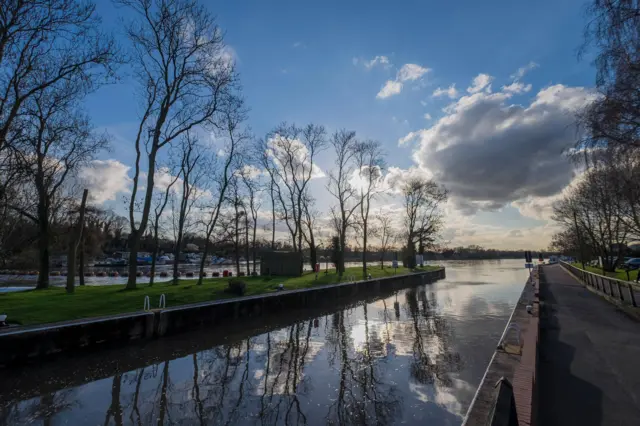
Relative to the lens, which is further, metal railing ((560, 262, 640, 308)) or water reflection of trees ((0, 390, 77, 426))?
metal railing ((560, 262, 640, 308))

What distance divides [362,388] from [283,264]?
27.1 m

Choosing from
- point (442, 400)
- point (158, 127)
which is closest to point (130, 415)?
point (442, 400)

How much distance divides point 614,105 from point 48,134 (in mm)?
25793

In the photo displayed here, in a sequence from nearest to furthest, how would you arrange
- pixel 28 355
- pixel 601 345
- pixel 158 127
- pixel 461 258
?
1. pixel 28 355
2. pixel 601 345
3. pixel 158 127
4. pixel 461 258

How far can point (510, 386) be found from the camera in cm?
357

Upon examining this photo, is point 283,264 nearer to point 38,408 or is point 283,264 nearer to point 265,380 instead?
point 265,380

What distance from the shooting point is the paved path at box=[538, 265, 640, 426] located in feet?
18.4

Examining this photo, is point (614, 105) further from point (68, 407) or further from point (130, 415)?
point (68, 407)

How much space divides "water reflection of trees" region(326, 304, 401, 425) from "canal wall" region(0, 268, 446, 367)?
5.11 metres

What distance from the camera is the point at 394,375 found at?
26.5ft

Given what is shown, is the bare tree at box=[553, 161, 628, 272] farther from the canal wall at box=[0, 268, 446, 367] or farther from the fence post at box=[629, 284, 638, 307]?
the canal wall at box=[0, 268, 446, 367]

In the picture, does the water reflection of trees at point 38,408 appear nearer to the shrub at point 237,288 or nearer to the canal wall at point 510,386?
the canal wall at point 510,386

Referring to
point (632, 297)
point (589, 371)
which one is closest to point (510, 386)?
point (589, 371)

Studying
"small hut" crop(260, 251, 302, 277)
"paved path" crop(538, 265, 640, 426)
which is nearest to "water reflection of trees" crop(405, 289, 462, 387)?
"paved path" crop(538, 265, 640, 426)
